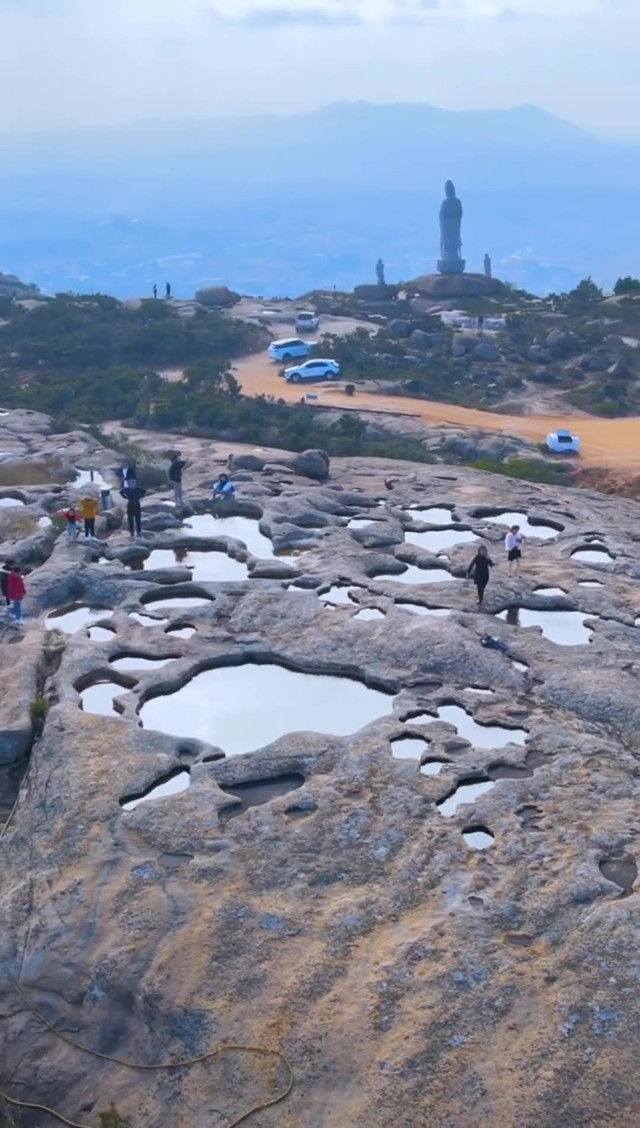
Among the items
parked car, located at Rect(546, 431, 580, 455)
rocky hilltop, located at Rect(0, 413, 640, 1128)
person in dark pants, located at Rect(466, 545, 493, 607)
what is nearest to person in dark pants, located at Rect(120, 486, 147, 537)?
rocky hilltop, located at Rect(0, 413, 640, 1128)

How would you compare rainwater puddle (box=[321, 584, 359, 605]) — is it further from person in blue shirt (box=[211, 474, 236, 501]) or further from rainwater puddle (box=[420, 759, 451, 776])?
person in blue shirt (box=[211, 474, 236, 501])

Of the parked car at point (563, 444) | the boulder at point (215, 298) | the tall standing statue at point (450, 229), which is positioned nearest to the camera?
the parked car at point (563, 444)

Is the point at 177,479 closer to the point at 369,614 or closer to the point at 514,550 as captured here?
the point at 369,614

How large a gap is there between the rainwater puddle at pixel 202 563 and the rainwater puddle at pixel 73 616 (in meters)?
1.91

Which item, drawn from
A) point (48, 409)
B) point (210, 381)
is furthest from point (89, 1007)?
point (210, 381)

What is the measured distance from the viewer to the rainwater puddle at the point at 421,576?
21.3 metres

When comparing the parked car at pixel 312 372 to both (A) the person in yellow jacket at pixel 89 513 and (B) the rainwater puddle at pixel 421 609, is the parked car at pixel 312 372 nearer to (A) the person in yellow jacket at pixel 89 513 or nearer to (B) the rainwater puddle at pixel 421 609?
(A) the person in yellow jacket at pixel 89 513

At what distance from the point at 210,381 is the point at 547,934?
37.7 metres

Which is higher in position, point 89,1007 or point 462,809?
point 462,809

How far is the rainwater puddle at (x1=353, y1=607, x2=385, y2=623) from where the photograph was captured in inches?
737

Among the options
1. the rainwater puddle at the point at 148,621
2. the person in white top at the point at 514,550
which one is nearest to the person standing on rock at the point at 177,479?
the rainwater puddle at the point at 148,621

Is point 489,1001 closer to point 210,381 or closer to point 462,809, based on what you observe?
point 462,809

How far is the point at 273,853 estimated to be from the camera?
504 inches

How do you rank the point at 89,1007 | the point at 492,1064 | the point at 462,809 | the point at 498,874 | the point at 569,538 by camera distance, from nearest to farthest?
the point at 492,1064 → the point at 89,1007 → the point at 498,874 → the point at 462,809 → the point at 569,538
